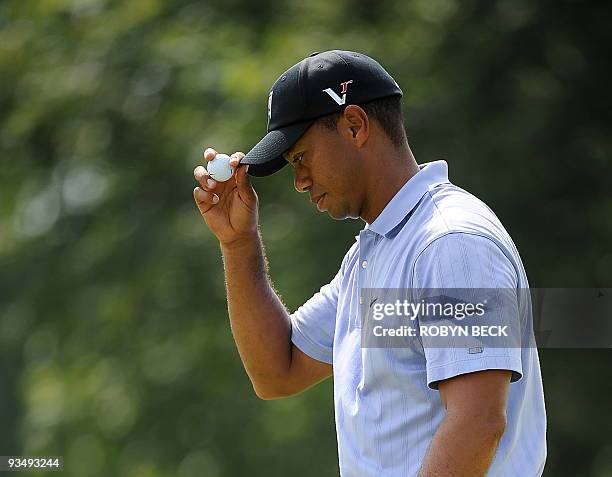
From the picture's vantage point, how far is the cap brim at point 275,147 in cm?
238

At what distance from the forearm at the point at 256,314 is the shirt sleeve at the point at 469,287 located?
0.76m

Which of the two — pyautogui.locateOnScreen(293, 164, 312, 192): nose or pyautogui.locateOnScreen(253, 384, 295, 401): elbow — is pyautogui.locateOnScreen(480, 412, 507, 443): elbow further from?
pyautogui.locateOnScreen(253, 384, 295, 401): elbow

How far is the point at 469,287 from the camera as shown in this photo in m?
2.03

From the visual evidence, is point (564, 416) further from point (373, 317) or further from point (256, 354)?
point (373, 317)

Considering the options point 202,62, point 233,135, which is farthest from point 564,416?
point 202,62

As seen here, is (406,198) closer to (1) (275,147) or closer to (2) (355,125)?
(2) (355,125)

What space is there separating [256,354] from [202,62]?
3200 mm

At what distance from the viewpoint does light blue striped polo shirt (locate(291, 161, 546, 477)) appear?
2.05 metres

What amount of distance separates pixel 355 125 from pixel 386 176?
122 millimetres

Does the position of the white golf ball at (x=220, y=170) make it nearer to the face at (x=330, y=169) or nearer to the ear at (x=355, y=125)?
the face at (x=330, y=169)

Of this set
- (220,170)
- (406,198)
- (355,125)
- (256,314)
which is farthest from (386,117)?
(256,314)

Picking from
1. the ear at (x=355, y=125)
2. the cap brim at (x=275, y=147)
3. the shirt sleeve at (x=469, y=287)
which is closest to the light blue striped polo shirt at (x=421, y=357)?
the shirt sleeve at (x=469, y=287)

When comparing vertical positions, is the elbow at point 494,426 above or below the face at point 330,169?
below

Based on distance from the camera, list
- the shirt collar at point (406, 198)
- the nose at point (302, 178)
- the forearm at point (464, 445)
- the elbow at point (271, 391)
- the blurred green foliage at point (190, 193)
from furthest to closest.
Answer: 1. the blurred green foliage at point (190, 193)
2. the elbow at point (271, 391)
3. the nose at point (302, 178)
4. the shirt collar at point (406, 198)
5. the forearm at point (464, 445)
